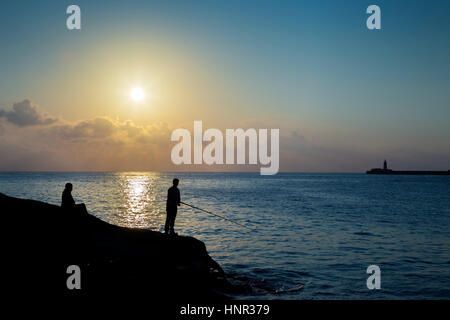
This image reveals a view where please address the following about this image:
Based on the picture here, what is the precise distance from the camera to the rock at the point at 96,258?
9.39m

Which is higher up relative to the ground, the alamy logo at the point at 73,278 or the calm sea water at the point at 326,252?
the alamy logo at the point at 73,278

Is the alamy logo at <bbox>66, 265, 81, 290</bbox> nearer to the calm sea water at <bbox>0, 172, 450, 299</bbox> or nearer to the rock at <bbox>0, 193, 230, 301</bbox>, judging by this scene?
the rock at <bbox>0, 193, 230, 301</bbox>

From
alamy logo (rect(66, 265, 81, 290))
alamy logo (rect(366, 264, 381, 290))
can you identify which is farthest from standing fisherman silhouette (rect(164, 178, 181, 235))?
alamy logo (rect(366, 264, 381, 290))

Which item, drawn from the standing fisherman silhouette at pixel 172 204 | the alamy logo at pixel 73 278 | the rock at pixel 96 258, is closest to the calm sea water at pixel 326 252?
the rock at pixel 96 258

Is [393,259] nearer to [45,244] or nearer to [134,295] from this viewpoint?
[134,295]

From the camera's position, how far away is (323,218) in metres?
32.1

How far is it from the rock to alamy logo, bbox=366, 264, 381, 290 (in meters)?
5.58

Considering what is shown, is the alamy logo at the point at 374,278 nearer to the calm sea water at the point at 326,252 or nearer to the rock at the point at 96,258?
the calm sea water at the point at 326,252

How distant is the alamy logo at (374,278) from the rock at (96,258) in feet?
18.3

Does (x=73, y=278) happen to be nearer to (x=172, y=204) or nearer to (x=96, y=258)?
(x=96, y=258)

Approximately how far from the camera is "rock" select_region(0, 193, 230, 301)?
30.8 feet

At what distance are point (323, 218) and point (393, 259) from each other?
15.1 metres

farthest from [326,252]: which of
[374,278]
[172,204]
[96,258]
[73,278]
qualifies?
Result: [73,278]
